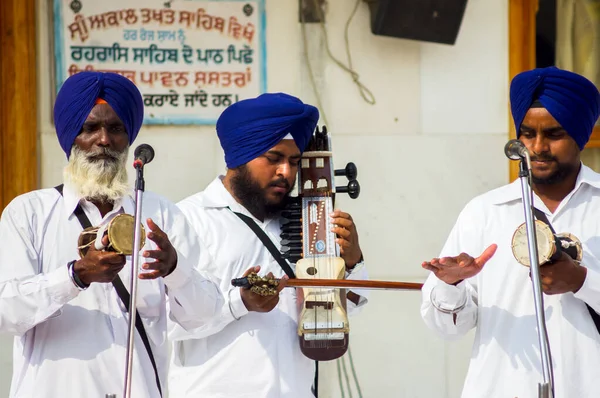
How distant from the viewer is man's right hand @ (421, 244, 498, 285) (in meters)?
4.94

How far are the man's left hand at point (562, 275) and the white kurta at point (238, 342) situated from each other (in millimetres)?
937

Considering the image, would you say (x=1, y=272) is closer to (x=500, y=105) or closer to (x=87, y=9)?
(x=87, y=9)

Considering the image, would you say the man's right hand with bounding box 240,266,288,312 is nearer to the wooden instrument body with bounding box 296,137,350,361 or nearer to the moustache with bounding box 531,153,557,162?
the wooden instrument body with bounding box 296,137,350,361

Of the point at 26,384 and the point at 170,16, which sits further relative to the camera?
the point at 170,16

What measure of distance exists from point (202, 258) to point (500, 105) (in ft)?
9.98

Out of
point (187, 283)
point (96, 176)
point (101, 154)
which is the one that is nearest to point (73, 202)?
point (96, 176)

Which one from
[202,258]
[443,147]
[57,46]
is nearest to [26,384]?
[202,258]

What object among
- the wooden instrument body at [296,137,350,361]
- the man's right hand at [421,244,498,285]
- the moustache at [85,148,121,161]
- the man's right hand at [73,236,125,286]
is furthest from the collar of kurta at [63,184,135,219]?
the man's right hand at [421,244,498,285]

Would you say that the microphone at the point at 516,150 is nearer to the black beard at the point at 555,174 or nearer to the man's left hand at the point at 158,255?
the black beard at the point at 555,174

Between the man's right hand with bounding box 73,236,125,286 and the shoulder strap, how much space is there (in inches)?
41.1

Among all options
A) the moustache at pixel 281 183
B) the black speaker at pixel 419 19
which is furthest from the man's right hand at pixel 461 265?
the black speaker at pixel 419 19

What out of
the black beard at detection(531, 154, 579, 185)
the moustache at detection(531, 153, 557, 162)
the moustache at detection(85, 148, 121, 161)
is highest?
the moustache at detection(85, 148, 121, 161)

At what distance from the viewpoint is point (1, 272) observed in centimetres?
476

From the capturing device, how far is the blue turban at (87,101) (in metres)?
5.10
